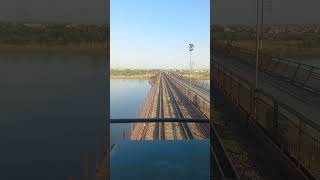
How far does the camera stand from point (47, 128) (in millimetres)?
47719

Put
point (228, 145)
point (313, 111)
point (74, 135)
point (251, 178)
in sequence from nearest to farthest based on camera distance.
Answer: point (251, 178) → point (313, 111) → point (228, 145) → point (74, 135)

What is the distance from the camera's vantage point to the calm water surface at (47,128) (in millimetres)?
32156

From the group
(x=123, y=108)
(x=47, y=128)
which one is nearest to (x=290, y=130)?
(x=47, y=128)

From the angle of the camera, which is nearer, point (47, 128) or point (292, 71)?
point (292, 71)

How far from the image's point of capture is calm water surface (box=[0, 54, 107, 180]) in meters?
32.2

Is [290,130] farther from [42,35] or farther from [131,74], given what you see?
[131,74]

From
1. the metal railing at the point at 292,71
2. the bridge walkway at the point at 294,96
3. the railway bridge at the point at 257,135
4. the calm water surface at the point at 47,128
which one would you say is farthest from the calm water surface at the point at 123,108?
the metal railing at the point at 292,71

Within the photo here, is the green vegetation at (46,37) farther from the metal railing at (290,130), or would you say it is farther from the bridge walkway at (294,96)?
the metal railing at (290,130)

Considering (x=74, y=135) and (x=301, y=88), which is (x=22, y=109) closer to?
(x=74, y=135)

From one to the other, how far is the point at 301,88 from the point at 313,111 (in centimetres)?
584

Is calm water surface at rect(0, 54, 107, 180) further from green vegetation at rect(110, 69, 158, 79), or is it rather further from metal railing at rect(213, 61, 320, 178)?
green vegetation at rect(110, 69, 158, 79)

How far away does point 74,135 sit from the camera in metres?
44.5

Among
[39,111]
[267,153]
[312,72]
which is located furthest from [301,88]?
[39,111]

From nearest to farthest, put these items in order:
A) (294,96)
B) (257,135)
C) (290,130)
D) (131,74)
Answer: (290,130)
(257,135)
(294,96)
(131,74)
